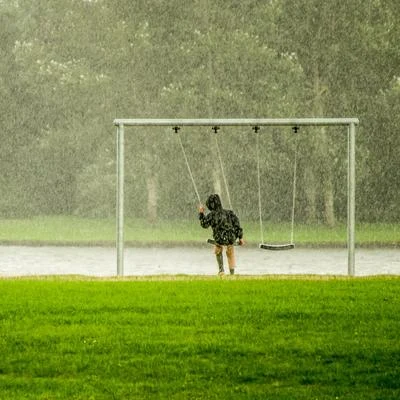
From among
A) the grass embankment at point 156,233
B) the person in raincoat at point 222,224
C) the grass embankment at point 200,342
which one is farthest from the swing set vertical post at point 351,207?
the grass embankment at point 156,233

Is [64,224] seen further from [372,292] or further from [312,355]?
[312,355]

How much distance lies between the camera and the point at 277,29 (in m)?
47.6

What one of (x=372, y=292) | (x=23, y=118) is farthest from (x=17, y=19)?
(x=372, y=292)

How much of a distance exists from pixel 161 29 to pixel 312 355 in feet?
133

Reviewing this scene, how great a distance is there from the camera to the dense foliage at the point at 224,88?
150 ft

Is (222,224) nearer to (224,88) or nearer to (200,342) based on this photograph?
(200,342)

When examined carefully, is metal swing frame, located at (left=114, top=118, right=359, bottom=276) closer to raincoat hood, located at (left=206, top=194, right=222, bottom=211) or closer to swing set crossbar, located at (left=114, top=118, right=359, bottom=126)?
swing set crossbar, located at (left=114, top=118, right=359, bottom=126)

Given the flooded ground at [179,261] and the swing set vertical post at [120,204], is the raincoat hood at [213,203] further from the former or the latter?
the flooded ground at [179,261]

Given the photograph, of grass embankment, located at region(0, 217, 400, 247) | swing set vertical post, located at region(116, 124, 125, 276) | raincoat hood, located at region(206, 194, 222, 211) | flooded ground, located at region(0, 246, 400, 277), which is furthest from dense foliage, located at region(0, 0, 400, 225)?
raincoat hood, located at region(206, 194, 222, 211)

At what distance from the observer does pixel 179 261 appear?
27.8m

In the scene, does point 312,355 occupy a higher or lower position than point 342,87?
lower

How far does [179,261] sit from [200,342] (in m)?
16.9

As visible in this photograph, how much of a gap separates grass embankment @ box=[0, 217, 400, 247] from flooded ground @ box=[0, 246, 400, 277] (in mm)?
1601

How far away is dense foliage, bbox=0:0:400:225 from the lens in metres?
45.7
